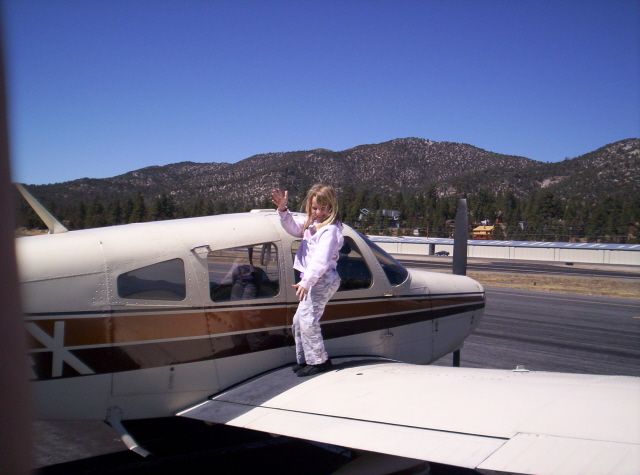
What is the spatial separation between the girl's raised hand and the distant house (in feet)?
→ 173

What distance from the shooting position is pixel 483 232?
55719 mm

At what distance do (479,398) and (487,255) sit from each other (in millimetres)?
45132

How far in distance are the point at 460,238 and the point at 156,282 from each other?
4.70 m

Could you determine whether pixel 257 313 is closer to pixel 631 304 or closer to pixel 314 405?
pixel 314 405

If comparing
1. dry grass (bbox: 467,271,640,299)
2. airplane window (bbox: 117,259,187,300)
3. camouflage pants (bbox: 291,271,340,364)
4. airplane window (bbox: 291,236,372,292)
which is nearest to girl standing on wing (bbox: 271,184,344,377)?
camouflage pants (bbox: 291,271,340,364)

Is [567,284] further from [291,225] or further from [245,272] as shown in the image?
[245,272]

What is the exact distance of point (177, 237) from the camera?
4.81 m

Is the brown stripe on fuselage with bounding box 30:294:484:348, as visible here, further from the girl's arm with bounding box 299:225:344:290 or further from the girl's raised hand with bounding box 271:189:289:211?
the girl's raised hand with bounding box 271:189:289:211

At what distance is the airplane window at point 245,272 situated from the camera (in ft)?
16.2

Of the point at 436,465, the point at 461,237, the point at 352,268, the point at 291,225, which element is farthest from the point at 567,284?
the point at 291,225

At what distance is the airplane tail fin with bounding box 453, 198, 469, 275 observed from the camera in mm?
7918

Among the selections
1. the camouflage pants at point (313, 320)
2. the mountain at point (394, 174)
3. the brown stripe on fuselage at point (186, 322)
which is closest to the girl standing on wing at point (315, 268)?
the camouflage pants at point (313, 320)

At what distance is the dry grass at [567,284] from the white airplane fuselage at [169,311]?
774 inches

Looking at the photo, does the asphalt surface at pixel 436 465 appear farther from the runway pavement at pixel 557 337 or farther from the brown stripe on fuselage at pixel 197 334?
the brown stripe on fuselage at pixel 197 334
